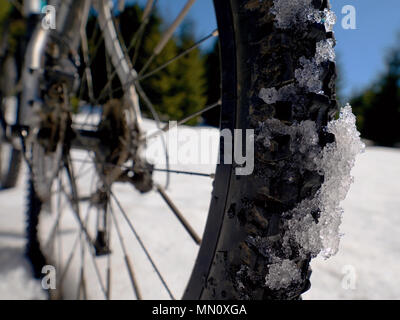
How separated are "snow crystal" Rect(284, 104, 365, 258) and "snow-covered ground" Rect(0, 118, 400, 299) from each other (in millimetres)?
436

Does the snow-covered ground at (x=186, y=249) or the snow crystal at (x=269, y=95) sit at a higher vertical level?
the snow crystal at (x=269, y=95)

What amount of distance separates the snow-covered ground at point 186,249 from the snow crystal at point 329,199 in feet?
1.43

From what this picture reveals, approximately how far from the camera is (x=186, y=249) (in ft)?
3.41

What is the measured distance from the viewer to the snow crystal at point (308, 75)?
0.29m

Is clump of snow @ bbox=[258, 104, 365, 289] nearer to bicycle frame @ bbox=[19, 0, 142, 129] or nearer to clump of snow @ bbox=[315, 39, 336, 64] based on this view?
clump of snow @ bbox=[315, 39, 336, 64]

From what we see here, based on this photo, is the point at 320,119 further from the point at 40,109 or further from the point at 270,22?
the point at 40,109

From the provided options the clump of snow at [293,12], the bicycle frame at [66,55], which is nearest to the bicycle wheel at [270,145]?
the clump of snow at [293,12]

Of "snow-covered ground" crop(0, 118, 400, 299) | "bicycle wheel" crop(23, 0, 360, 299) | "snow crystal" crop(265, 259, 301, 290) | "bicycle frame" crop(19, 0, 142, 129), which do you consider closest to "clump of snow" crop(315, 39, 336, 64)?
"bicycle wheel" crop(23, 0, 360, 299)

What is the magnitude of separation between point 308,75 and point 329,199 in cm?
15

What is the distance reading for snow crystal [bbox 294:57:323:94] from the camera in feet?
0.96

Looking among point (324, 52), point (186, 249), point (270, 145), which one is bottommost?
point (186, 249)

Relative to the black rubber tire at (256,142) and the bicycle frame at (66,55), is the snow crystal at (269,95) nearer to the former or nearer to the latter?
the black rubber tire at (256,142)

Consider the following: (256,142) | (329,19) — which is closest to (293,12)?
(329,19)

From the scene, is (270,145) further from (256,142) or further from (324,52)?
(324,52)
